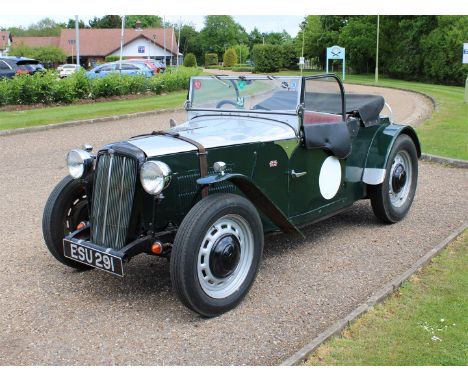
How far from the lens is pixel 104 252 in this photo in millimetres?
4008

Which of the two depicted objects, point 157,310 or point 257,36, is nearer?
point 157,310

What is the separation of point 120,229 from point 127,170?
46cm

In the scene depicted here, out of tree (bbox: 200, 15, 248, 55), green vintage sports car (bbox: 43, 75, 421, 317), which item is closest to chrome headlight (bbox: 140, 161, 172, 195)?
green vintage sports car (bbox: 43, 75, 421, 317)

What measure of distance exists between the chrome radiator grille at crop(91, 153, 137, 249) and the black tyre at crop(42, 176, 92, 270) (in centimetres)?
50

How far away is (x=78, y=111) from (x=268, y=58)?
4284 cm

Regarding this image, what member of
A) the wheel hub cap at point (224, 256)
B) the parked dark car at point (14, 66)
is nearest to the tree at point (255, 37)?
the parked dark car at point (14, 66)

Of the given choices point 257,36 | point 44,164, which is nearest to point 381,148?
point 44,164

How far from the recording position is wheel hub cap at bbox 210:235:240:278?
402cm

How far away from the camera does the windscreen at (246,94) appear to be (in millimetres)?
5148

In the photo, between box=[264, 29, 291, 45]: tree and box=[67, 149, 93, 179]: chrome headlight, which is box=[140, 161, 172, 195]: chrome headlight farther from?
box=[264, 29, 291, 45]: tree

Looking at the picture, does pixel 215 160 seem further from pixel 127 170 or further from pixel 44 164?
pixel 44 164

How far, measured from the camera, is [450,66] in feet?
135

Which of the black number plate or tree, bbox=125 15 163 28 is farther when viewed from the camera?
tree, bbox=125 15 163 28

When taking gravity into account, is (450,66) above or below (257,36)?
below
